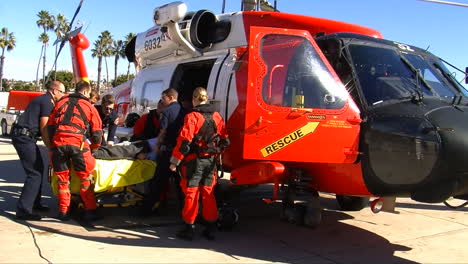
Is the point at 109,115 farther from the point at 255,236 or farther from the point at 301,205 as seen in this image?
the point at 301,205

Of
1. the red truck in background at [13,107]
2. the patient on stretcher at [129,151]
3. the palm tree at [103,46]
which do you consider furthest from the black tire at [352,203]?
the palm tree at [103,46]

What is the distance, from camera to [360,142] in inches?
179

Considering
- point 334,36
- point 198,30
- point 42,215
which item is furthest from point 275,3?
point 42,215

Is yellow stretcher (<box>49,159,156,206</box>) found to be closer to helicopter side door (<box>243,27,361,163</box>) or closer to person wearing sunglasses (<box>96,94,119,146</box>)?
person wearing sunglasses (<box>96,94,119,146</box>)

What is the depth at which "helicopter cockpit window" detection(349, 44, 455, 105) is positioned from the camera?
478 centimetres

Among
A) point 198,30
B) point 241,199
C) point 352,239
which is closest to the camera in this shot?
point 352,239

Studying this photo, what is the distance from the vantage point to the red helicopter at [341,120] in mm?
4164

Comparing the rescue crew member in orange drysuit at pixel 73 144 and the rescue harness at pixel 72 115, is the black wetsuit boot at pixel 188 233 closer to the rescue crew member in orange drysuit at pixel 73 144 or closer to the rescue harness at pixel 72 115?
the rescue crew member in orange drysuit at pixel 73 144

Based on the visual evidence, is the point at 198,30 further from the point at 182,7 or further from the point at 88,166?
the point at 88,166

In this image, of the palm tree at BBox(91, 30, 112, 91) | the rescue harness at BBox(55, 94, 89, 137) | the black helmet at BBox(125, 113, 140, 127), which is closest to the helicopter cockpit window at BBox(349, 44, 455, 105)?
the rescue harness at BBox(55, 94, 89, 137)

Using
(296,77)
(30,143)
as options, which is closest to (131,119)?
(30,143)

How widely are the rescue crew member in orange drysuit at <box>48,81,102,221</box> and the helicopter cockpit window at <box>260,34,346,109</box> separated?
235 centimetres

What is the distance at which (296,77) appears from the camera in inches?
186

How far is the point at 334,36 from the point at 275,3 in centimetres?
282
